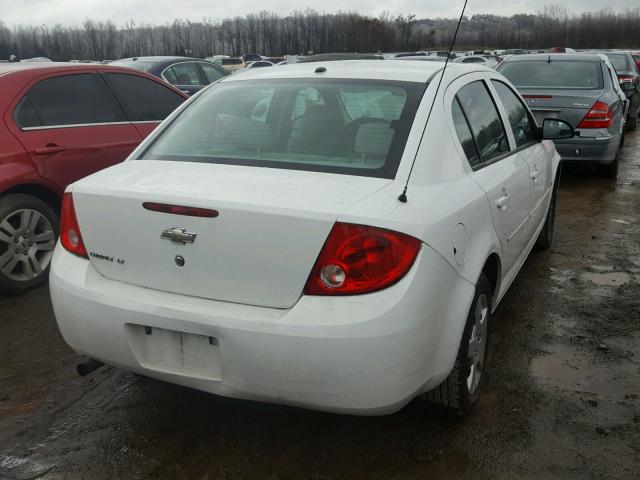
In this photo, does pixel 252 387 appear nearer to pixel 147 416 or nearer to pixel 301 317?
pixel 301 317

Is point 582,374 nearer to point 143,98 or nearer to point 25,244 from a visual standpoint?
point 25,244

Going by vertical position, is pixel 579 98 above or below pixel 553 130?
below

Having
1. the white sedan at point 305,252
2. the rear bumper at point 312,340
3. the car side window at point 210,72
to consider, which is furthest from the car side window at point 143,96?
the car side window at point 210,72

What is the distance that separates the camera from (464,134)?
3.02 m

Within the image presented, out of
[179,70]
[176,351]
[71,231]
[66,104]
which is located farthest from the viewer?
[179,70]

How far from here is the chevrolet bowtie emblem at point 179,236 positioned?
7.61ft

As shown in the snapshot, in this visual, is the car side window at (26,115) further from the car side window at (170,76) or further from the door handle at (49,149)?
the car side window at (170,76)

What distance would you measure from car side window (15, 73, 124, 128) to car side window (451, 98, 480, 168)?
3099 millimetres

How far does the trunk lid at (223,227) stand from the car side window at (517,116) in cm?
186

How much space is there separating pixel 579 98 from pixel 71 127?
5727mm

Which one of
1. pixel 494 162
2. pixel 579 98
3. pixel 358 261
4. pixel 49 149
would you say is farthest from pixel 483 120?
pixel 579 98

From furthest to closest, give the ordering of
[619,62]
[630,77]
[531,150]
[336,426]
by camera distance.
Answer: [619,62]
[630,77]
[531,150]
[336,426]

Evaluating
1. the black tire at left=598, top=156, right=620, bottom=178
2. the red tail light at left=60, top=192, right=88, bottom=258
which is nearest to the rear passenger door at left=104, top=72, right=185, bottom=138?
the red tail light at left=60, top=192, right=88, bottom=258

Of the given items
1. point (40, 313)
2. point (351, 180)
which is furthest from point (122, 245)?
point (40, 313)
